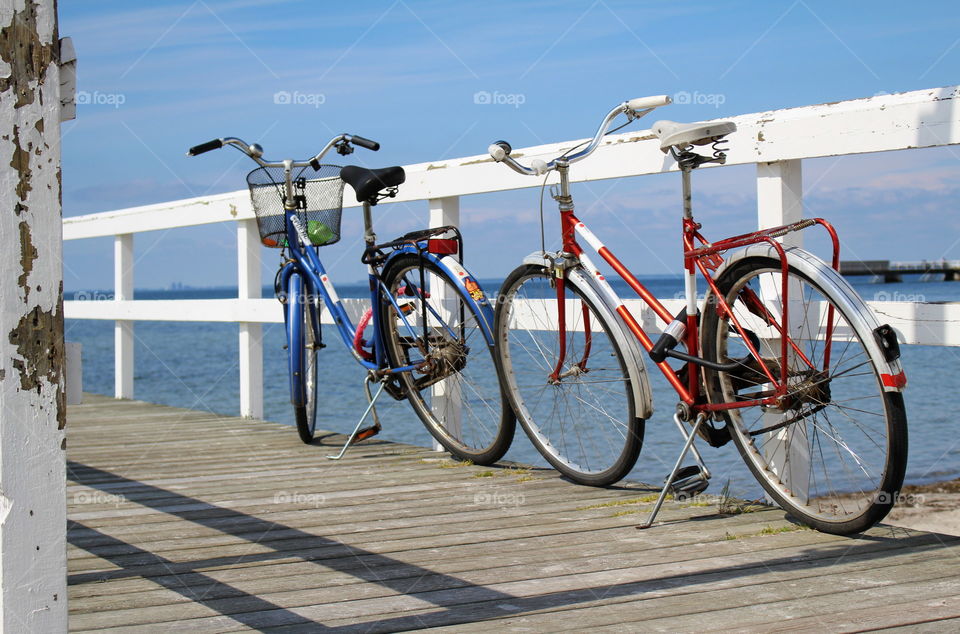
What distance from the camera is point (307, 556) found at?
2.63 meters

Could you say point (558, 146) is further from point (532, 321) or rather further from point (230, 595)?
point (230, 595)

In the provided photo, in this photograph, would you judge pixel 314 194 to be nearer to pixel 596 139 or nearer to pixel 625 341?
pixel 596 139

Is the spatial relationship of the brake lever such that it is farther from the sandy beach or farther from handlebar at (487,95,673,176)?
the sandy beach

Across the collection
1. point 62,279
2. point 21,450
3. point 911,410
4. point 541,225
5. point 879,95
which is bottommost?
point 911,410

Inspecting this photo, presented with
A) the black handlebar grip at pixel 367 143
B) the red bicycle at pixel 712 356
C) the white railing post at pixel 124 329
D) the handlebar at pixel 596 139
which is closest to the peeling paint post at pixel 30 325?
the red bicycle at pixel 712 356

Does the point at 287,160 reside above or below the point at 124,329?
above

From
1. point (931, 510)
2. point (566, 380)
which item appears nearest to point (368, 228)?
point (566, 380)

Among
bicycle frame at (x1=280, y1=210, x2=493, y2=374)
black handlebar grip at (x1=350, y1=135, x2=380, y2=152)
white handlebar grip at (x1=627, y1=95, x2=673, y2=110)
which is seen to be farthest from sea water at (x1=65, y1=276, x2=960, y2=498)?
black handlebar grip at (x1=350, y1=135, x2=380, y2=152)

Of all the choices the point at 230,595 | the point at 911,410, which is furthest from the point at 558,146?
the point at 911,410

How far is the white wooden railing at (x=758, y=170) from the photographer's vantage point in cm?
Result: 264

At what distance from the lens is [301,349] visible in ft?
14.5

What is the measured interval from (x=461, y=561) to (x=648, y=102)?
4.75ft

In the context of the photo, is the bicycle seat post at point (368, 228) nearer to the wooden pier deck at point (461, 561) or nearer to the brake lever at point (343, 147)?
the brake lever at point (343, 147)

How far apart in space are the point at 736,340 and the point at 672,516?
561mm
